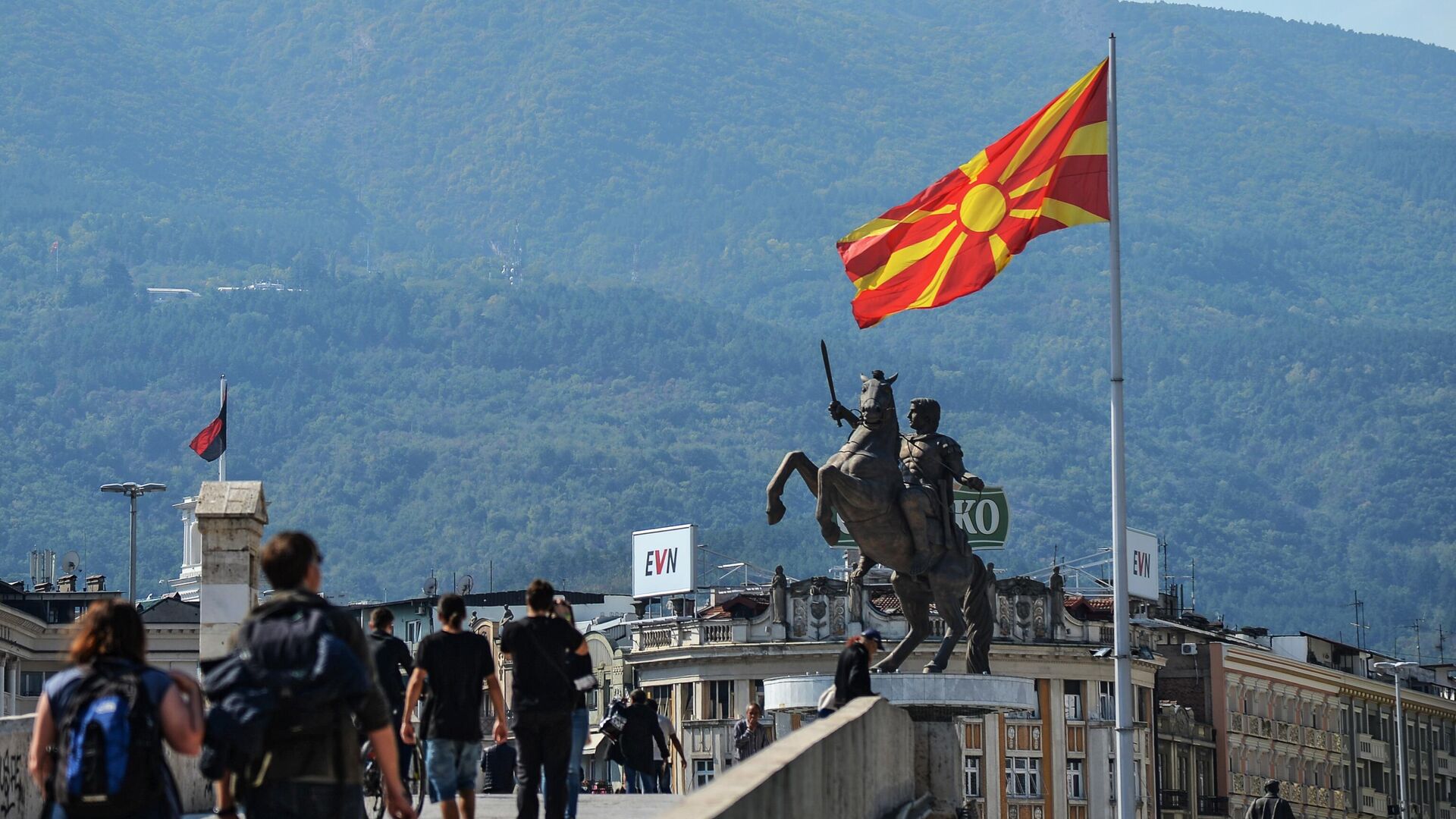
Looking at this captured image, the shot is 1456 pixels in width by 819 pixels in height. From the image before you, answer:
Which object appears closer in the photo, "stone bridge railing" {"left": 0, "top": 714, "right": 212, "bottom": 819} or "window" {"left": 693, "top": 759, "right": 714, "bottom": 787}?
"stone bridge railing" {"left": 0, "top": 714, "right": 212, "bottom": 819}

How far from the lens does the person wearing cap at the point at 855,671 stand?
2764 cm

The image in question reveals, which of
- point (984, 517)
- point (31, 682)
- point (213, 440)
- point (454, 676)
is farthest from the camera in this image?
point (984, 517)

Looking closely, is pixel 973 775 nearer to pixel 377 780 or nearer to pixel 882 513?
pixel 882 513

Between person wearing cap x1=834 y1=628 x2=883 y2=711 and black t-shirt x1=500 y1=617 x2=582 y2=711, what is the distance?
6328 mm

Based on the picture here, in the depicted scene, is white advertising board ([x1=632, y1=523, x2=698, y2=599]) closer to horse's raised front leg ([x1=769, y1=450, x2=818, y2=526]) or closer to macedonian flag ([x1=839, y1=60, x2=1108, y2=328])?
macedonian flag ([x1=839, y1=60, x2=1108, y2=328])

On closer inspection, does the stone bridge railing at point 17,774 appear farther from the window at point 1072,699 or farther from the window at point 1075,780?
the window at point 1072,699

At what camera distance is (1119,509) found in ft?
123

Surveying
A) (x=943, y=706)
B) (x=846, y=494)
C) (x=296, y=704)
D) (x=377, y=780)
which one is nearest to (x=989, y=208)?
(x=846, y=494)

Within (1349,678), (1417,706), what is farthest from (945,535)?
(1417,706)

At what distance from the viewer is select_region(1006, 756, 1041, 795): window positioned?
403ft

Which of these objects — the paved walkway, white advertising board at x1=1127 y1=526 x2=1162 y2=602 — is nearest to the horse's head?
the paved walkway

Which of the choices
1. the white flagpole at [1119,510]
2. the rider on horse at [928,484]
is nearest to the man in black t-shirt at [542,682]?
the rider on horse at [928,484]

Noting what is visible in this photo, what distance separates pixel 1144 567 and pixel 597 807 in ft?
413

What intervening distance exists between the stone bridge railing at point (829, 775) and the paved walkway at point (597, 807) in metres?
1.90
